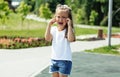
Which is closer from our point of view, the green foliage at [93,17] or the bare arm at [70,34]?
the bare arm at [70,34]

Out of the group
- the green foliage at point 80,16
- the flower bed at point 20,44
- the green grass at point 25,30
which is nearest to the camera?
the flower bed at point 20,44

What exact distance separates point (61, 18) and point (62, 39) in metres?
0.34

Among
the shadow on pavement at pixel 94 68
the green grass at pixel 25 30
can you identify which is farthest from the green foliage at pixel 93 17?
the shadow on pavement at pixel 94 68

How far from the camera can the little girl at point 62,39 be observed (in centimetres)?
649

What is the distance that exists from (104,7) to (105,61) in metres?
47.7

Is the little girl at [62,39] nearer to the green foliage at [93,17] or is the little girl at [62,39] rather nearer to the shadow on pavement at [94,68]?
the shadow on pavement at [94,68]

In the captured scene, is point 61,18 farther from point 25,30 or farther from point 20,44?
point 25,30

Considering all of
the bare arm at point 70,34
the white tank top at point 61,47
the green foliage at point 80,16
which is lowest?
the green foliage at point 80,16

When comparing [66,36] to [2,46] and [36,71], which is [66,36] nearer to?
[36,71]

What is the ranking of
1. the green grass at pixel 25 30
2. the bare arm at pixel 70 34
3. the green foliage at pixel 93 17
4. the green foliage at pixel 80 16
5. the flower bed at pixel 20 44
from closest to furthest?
the bare arm at pixel 70 34, the flower bed at pixel 20 44, the green grass at pixel 25 30, the green foliage at pixel 93 17, the green foliage at pixel 80 16

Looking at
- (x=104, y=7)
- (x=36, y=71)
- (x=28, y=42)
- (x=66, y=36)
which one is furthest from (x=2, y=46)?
(x=104, y=7)

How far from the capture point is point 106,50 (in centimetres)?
2225

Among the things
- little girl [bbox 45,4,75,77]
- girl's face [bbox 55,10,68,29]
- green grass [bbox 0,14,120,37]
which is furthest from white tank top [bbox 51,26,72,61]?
green grass [bbox 0,14,120,37]

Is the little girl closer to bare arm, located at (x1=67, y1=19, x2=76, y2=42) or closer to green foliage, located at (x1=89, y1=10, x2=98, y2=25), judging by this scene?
bare arm, located at (x1=67, y1=19, x2=76, y2=42)
